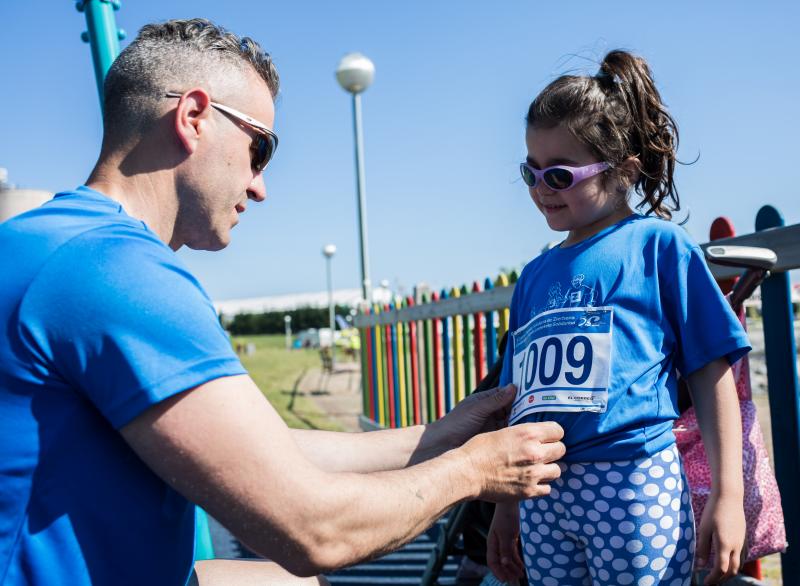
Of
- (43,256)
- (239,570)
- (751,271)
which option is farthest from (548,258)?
(43,256)

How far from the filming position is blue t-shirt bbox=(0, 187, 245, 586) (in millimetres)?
1191

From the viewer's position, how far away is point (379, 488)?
1408mm

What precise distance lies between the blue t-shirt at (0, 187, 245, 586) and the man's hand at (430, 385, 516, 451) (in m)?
1.01

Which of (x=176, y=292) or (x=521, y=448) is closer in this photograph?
(x=176, y=292)

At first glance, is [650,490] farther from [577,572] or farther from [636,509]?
[577,572]

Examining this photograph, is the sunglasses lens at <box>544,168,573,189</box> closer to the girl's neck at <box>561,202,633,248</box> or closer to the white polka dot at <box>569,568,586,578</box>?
the girl's neck at <box>561,202,633,248</box>

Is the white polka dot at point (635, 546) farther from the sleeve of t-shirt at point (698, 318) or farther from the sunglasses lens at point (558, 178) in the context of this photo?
the sunglasses lens at point (558, 178)

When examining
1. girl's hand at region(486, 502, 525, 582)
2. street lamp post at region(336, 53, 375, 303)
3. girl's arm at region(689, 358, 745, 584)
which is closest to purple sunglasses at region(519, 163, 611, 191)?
girl's arm at region(689, 358, 745, 584)

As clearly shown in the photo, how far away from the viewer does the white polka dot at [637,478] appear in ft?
5.53

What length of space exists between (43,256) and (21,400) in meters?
0.25

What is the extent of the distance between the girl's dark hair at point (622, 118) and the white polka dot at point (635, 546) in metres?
0.91

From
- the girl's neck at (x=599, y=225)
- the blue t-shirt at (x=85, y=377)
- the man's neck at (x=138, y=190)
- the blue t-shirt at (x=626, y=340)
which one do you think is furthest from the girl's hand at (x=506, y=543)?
the man's neck at (x=138, y=190)

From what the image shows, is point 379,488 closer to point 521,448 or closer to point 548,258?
point 521,448

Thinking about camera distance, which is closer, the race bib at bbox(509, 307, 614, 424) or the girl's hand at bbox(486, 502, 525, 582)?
the race bib at bbox(509, 307, 614, 424)
